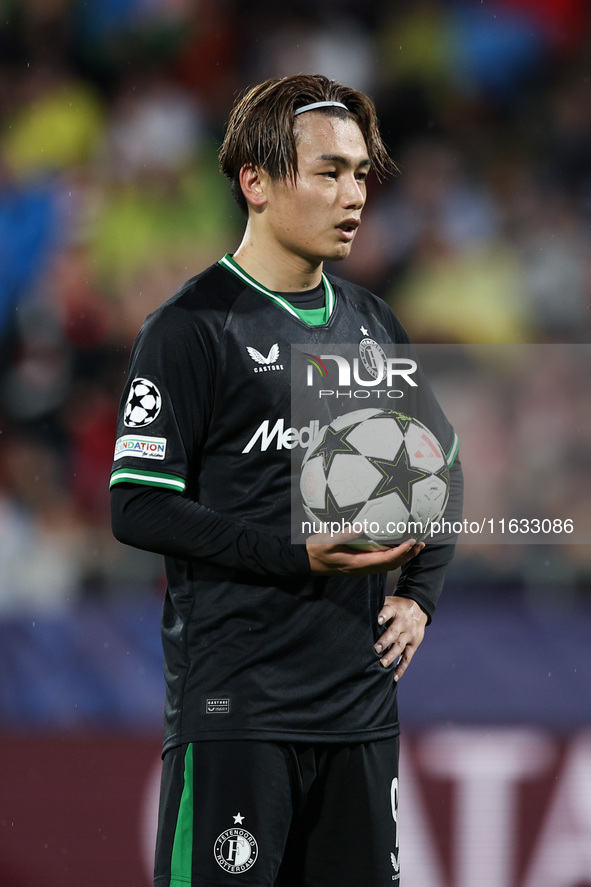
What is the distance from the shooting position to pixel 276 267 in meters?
2.44

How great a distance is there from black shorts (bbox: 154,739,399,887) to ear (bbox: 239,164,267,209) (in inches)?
42.5

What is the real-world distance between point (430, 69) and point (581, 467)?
2.51 metres

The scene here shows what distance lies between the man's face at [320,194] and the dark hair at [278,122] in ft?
0.08

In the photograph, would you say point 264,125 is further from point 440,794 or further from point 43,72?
point 43,72

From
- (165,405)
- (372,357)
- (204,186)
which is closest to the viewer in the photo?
(165,405)

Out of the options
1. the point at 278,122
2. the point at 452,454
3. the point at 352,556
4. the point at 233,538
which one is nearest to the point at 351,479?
the point at 352,556

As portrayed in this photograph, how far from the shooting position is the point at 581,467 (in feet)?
15.9

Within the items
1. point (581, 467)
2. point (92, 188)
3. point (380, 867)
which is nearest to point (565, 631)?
point (581, 467)

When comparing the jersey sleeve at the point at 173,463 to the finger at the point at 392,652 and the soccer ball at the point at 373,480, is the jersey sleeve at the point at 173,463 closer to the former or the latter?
the soccer ball at the point at 373,480

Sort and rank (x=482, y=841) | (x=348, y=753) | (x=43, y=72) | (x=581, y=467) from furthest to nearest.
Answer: (x=43, y=72) → (x=581, y=467) → (x=482, y=841) → (x=348, y=753)

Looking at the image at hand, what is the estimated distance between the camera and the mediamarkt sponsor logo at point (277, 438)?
90.4 inches

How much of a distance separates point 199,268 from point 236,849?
3.68 meters

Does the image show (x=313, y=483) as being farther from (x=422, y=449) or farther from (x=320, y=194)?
(x=320, y=194)

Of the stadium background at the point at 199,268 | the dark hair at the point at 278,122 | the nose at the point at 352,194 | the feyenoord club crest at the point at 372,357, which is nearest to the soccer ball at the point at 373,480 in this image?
the feyenoord club crest at the point at 372,357
